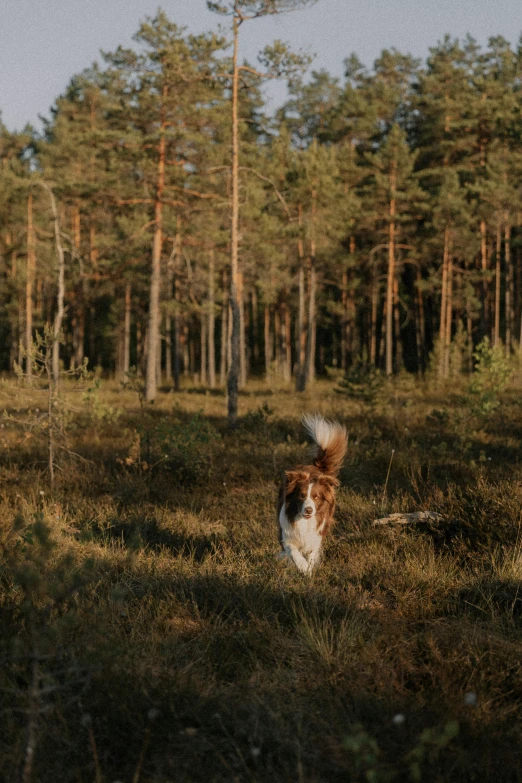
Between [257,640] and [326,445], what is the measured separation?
2.51 m

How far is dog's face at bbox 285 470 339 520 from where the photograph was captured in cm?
537

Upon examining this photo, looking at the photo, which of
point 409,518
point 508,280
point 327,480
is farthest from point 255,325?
point 327,480

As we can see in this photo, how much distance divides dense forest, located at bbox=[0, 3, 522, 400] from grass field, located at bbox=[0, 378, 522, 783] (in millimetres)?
9651

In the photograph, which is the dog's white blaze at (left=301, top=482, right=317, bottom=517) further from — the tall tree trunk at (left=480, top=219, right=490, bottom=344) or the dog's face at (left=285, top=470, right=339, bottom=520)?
the tall tree trunk at (left=480, top=219, right=490, bottom=344)

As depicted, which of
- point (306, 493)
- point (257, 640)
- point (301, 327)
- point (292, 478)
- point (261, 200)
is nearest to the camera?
point (257, 640)

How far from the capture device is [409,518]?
6.18 metres

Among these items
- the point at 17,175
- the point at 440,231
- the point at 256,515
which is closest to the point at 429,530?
the point at 256,515

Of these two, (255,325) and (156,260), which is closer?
(156,260)

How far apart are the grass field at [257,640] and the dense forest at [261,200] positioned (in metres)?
9.65

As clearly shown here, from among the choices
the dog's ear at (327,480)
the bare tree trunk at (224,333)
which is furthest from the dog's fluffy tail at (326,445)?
the bare tree trunk at (224,333)

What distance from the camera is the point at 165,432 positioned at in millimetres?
9609

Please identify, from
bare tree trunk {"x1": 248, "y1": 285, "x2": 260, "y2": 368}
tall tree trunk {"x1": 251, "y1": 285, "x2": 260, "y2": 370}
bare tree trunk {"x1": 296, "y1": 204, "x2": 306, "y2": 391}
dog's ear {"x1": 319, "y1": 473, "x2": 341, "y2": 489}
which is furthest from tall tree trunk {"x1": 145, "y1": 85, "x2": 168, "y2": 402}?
bare tree trunk {"x1": 248, "y1": 285, "x2": 260, "y2": 368}

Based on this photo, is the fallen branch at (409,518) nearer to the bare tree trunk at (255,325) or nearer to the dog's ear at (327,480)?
the dog's ear at (327,480)

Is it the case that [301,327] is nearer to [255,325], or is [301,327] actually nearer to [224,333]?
[224,333]
